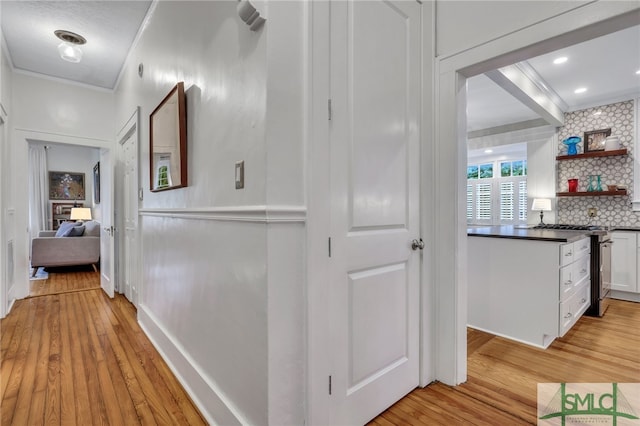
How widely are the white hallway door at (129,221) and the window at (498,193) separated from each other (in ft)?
20.2

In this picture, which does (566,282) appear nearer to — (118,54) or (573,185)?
(573,185)

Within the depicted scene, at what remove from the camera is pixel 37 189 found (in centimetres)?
689

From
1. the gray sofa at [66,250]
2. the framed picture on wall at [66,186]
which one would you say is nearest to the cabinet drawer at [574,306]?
the gray sofa at [66,250]

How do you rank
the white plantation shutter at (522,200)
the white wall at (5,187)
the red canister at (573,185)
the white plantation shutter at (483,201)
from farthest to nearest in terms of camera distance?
the white plantation shutter at (483,201) < the white plantation shutter at (522,200) < the red canister at (573,185) < the white wall at (5,187)

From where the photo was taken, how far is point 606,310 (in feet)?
11.2

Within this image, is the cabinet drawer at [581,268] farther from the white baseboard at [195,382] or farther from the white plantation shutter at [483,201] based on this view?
the white plantation shutter at [483,201]

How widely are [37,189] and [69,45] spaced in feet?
18.2

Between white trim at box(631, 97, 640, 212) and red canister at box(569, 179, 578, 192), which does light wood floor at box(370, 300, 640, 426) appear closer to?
white trim at box(631, 97, 640, 212)

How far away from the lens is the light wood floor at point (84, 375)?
1.62 m

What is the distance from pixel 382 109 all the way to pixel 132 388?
7.06 ft

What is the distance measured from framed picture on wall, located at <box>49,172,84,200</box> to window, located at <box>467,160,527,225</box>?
29.6ft

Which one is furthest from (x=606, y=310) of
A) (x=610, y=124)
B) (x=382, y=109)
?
(x=382, y=109)

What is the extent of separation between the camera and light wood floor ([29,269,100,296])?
4109 mm

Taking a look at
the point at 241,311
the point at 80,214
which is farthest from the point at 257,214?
the point at 80,214
